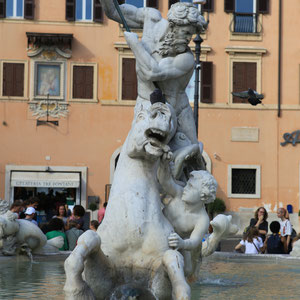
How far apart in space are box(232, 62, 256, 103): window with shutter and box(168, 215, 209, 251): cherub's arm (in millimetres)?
27377

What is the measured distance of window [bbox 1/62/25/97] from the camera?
31.4 meters

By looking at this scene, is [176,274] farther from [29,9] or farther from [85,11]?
[85,11]

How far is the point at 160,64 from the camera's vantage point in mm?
6629

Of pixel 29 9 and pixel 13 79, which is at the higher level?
pixel 29 9

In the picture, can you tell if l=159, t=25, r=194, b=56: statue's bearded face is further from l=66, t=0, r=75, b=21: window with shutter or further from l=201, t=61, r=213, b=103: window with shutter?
l=66, t=0, r=75, b=21: window with shutter

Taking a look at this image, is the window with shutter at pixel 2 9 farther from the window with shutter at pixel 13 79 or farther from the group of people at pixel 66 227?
the group of people at pixel 66 227

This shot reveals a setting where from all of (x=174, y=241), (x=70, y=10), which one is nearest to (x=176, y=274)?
(x=174, y=241)

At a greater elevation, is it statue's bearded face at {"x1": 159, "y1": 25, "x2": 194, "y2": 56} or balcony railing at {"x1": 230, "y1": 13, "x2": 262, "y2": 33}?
balcony railing at {"x1": 230, "y1": 13, "x2": 262, "y2": 33}

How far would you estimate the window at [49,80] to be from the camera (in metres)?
31.6

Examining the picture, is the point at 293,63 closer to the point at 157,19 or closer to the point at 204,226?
the point at 157,19

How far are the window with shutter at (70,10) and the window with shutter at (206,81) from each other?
492cm

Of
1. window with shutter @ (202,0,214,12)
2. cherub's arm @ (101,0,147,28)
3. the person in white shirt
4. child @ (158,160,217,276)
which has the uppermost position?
window with shutter @ (202,0,214,12)

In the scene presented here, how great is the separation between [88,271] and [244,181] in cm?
2750

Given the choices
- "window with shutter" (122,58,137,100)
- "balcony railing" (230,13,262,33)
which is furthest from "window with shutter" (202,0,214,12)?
"window with shutter" (122,58,137,100)
